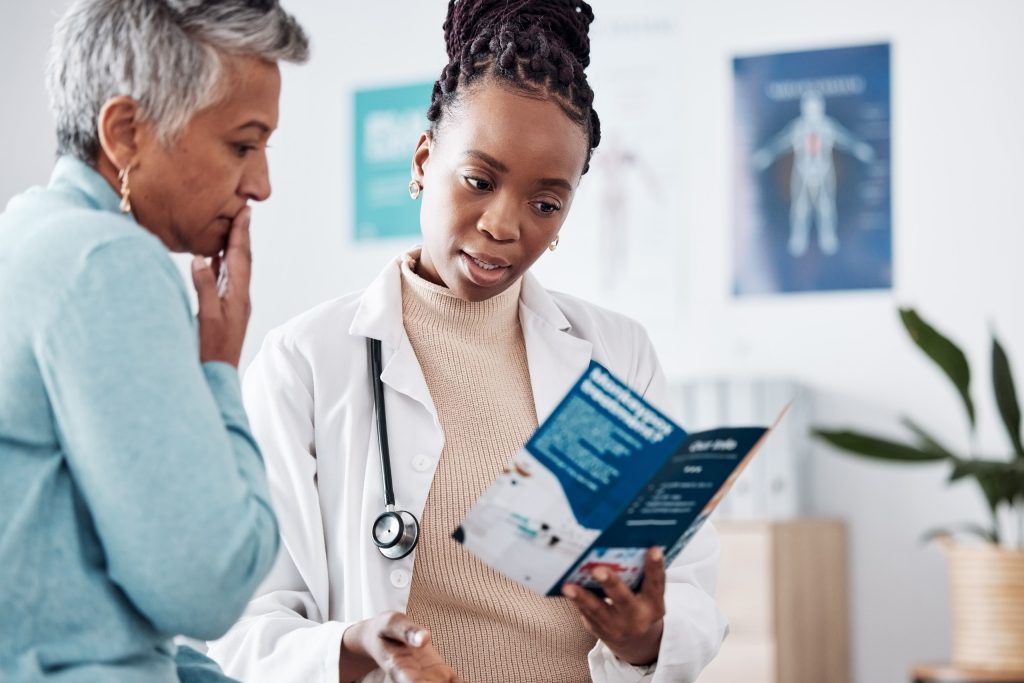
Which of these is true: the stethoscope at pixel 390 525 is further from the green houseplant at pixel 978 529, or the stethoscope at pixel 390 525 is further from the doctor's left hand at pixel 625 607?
the green houseplant at pixel 978 529

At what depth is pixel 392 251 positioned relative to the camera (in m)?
4.61

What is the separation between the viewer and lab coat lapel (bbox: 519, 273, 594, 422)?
164 cm

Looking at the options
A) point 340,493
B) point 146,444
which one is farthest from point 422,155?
point 146,444

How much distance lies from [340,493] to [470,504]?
0.50 feet

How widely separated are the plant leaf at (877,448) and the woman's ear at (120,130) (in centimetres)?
245

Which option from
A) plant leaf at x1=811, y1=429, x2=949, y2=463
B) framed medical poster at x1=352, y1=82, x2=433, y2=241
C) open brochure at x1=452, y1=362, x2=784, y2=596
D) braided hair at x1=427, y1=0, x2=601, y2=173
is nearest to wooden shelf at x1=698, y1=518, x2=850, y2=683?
plant leaf at x1=811, y1=429, x2=949, y2=463

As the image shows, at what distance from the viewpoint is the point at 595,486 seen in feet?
3.90

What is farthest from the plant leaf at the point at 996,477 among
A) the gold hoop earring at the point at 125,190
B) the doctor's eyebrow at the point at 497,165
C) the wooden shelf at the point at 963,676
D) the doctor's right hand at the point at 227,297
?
the gold hoop earring at the point at 125,190

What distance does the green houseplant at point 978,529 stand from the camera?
3.12m

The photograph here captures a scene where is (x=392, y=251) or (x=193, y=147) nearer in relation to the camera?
(x=193, y=147)

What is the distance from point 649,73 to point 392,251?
111cm

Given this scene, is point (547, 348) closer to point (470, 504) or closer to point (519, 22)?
point (470, 504)

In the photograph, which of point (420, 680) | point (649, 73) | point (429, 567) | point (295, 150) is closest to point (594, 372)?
point (420, 680)

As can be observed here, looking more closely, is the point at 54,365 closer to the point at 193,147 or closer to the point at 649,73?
the point at 193,147
